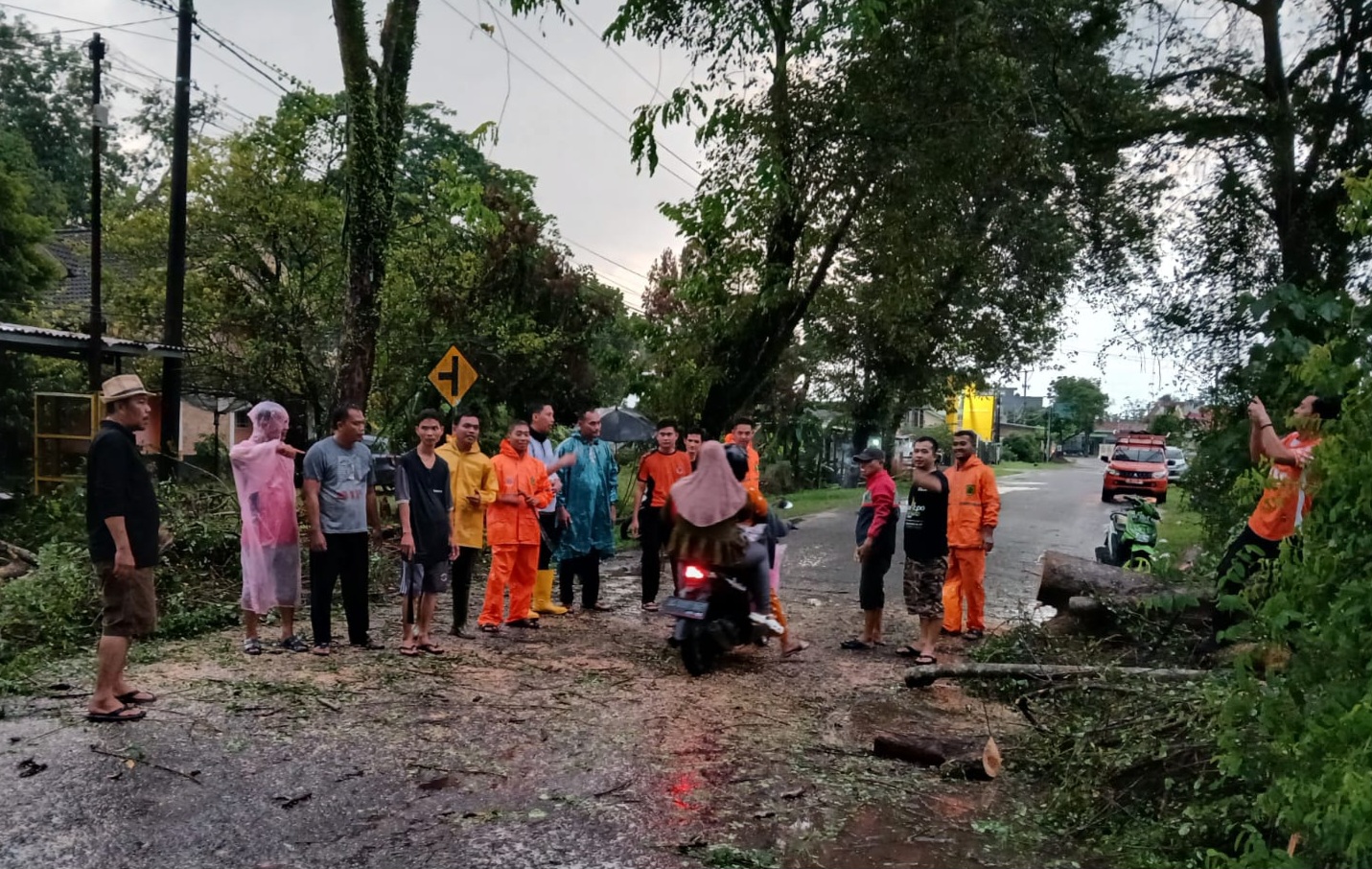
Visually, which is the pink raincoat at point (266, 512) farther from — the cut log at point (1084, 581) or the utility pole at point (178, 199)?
the utility pole at point (178, 199)

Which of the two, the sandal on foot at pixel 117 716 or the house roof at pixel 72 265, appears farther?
the house roof at pixel 72 265

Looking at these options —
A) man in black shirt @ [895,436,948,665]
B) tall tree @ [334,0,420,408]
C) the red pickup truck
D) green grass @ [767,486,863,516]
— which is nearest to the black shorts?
man in black shirt @ [895,436,948,665]

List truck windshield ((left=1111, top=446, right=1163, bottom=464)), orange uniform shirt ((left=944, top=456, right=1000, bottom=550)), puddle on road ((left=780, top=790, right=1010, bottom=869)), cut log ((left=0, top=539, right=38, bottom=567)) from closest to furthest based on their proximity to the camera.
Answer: puddle on road ((left=780, top=790, right=1010, bottom=869)) → orange uniform shirt ((left=944, top=456, right=1000, bottom=550)) → cut log ((left=0, top=539, right=38, bottom=567)) → truck windshield ((left=1111, top=446, right=1163, bottom=464))

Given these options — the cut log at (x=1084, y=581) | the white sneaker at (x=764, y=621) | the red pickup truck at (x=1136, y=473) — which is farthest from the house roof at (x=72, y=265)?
the red pickup truck at (x=1136, y=473)

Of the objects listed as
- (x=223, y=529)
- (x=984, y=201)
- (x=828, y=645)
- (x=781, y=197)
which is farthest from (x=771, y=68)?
(x=223, y=529)

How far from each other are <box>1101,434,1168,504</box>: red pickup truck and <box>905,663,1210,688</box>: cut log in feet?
78.2

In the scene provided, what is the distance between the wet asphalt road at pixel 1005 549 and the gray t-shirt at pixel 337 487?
4696 millimetres

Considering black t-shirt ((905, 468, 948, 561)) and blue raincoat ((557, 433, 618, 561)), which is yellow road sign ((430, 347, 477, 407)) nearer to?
blue raincoat ((557, 433, 618, 561))

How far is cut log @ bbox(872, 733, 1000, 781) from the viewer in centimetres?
502

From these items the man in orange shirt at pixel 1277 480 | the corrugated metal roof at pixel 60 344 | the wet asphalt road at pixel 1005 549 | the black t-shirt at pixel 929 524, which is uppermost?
the corrugated metal roof at pixel 60 344

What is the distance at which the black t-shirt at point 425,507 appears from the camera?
7.23m

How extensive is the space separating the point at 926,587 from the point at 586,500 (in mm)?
3145

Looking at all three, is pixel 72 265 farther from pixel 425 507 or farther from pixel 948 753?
pixel 948 753

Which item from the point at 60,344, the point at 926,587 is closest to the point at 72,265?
the point at 60,344
